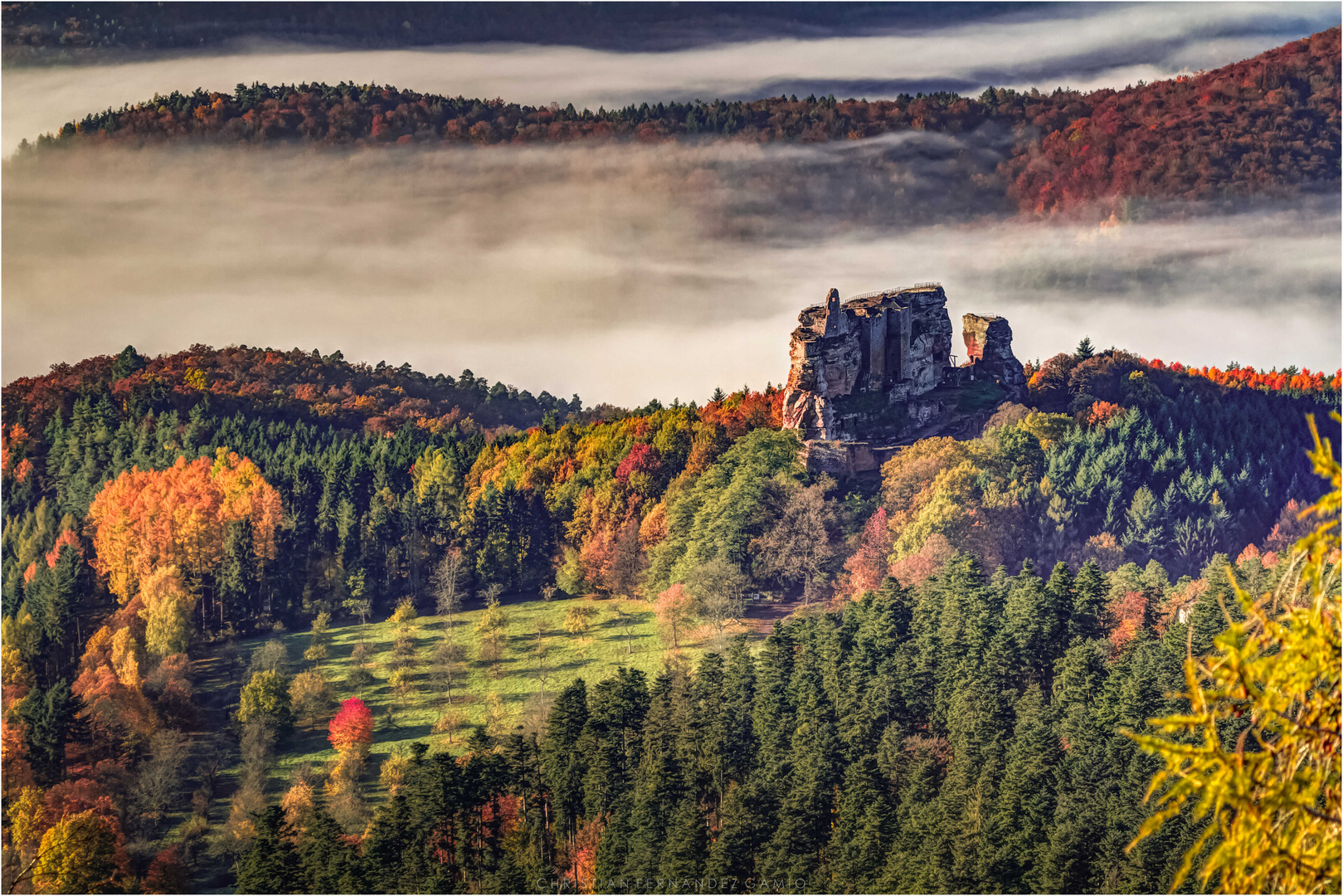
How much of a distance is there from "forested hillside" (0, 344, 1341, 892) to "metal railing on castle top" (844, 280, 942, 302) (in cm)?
662

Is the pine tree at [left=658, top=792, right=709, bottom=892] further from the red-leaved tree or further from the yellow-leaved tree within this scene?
the yellow-leaved tree

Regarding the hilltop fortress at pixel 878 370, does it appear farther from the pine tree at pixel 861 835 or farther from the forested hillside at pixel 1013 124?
the pine tree at pixel 861 835

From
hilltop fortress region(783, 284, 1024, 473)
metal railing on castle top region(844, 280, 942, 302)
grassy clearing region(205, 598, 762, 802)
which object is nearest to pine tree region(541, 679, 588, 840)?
grassy clearing region(205, 598, 762, 802)

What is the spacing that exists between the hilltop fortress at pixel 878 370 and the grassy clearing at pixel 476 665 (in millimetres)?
11037

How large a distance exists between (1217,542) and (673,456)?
23.3 metres

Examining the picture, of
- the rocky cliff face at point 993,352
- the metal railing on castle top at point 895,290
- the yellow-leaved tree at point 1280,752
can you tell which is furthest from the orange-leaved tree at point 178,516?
the yellow-leaved tree at point 1280,752

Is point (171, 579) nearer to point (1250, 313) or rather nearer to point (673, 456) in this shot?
point (673, 456)

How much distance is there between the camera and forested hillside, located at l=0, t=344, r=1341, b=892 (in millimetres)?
45469

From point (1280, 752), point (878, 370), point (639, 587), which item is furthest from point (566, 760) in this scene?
point (1280, 752)

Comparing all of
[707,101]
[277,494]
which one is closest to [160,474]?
[277,494]

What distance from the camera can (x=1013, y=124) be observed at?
78.7 m

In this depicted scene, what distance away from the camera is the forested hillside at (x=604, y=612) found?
45469mm

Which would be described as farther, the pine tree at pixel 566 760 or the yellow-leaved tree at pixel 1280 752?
the pine tree at pixel 566 760

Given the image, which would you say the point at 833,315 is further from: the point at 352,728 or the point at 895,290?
the point at 352,728
